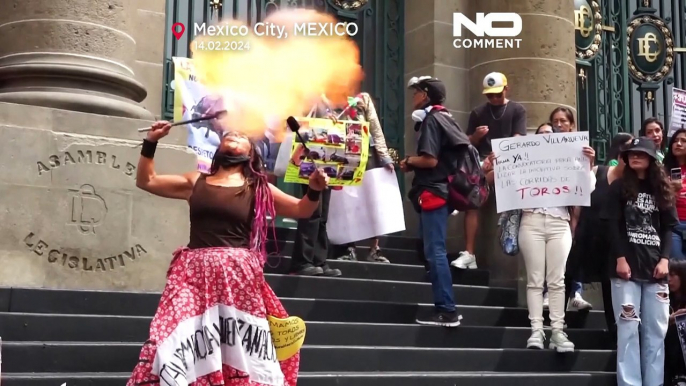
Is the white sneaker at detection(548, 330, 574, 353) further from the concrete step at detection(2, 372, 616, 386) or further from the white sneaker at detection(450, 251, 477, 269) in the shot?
the white sneaker at detection(450, 251, 477, 269)

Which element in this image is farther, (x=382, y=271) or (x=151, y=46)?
(x=151, y=46)

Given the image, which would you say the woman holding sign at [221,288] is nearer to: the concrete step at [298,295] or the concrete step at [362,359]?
the concrete step at [362,359]

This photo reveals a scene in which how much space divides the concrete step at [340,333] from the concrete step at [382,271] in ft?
A: 4.38

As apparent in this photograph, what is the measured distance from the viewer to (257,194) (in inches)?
231

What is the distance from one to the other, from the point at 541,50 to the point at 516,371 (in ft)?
15.5

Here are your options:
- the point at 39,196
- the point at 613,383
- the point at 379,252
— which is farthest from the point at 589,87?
the point at 39,196

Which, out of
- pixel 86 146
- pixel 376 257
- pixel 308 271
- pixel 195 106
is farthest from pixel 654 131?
pixel 86 146

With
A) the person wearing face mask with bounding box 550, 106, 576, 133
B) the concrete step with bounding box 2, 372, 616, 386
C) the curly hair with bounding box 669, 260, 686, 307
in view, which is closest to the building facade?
the concrete step with bounding box 2, 372, 616, 386

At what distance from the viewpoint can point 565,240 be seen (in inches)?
332

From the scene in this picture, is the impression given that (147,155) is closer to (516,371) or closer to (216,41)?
(516,371)

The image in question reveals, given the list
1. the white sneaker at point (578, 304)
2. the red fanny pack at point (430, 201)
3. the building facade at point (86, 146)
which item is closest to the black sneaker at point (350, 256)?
the red fanny pack at point (430, 201)

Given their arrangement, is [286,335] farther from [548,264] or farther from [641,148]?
[641,148]

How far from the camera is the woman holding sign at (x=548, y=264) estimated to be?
27.3ft

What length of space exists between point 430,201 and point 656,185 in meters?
1.91
